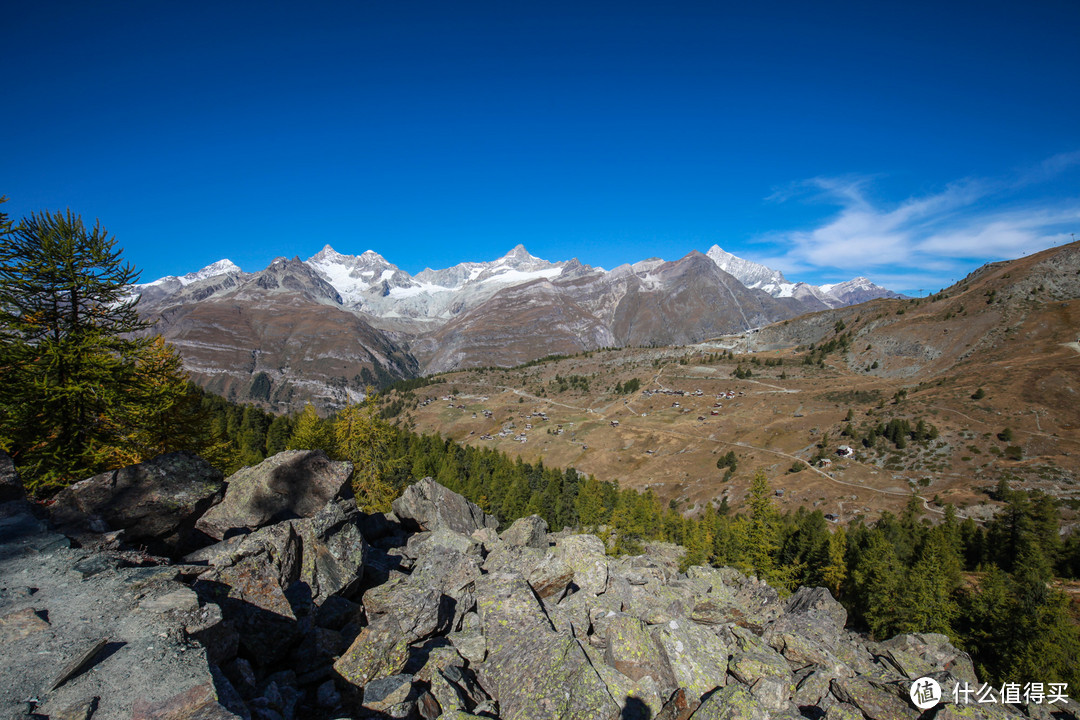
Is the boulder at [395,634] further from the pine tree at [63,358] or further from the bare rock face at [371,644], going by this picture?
the pine tree at [63,358]

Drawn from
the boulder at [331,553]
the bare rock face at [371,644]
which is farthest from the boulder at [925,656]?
the boulder at [331,553]

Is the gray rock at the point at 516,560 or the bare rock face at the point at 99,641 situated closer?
the bare rock face at the point at 99,641

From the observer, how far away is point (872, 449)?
133 meters

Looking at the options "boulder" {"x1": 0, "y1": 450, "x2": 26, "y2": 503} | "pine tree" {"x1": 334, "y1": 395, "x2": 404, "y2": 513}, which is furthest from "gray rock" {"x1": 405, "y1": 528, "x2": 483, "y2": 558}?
"pine tree" {"x1": 334, "y1": 395, "x2": 404, "y2": 513}

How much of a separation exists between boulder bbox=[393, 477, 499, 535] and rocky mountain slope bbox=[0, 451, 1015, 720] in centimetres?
1568

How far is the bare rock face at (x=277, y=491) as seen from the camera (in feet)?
61.9

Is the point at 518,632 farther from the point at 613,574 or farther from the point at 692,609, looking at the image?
the point at 692,609

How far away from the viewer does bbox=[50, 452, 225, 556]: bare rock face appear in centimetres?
1475

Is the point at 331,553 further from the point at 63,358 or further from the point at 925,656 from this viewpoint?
the point at 925,656

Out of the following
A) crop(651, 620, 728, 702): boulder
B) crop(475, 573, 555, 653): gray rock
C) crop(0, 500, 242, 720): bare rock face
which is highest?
crop(0, 500, 242, 720): bare rock face

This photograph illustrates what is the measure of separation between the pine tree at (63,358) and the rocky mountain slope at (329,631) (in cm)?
834

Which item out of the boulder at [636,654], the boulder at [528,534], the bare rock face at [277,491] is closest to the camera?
the boulder at [636,654]

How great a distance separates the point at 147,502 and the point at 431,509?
2567 cm

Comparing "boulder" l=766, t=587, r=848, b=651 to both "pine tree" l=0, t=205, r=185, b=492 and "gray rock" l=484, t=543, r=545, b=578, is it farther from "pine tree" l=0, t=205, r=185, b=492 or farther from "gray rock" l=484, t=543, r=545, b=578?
"pine tree" l=0, t=205, r=185, b=492
